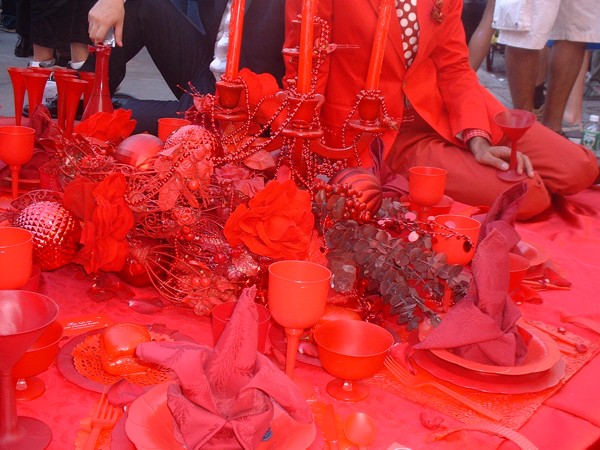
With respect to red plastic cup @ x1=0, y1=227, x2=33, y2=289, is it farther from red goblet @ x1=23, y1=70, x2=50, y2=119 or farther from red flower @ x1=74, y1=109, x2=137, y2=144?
red goblet @ x1=23, y1=70, x2=50, y2=119

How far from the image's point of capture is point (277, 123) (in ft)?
4.18

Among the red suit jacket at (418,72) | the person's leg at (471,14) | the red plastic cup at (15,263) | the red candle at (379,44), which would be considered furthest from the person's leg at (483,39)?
the red plastic cup at (15,263)

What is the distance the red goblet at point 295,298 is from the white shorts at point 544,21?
301 cm

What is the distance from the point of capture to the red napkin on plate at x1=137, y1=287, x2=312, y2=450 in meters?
0.69

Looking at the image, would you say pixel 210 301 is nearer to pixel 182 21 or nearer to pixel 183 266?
pixel 183 266

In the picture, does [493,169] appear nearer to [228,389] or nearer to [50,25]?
[228,389]

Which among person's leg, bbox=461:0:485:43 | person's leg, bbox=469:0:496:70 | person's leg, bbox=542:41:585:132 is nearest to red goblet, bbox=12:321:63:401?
person's leg, bbox=542:41:585:132

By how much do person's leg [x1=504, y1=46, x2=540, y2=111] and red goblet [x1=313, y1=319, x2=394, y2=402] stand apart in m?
3.01

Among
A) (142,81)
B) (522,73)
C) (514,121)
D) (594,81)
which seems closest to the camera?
(514,121)

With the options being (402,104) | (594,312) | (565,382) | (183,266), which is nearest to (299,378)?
(183,266)

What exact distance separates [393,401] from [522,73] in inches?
122

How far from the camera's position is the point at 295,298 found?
0.85 metres

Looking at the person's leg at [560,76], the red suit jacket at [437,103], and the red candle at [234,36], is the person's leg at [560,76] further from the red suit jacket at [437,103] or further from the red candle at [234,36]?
the red candle at [234,36]

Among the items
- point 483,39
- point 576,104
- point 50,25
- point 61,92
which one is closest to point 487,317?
point 61,92
